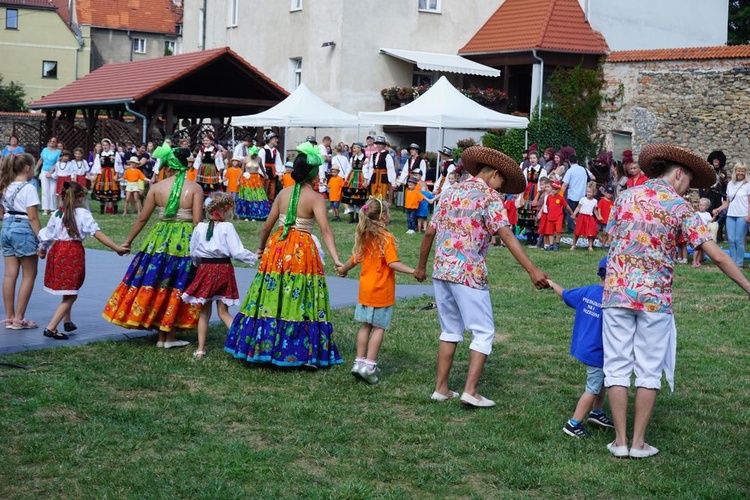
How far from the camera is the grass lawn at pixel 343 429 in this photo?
18.7 ft

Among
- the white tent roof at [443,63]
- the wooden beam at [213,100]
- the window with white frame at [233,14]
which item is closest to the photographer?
the wooden beam at [213,100]

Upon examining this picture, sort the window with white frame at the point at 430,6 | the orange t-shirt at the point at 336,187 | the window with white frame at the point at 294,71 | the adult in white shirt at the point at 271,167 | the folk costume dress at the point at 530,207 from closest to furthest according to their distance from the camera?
the folk costume dress at the point at 530,207 → the orange t-shirt at the point at 336,187 → the adult in white shirt at the point at 271,167 → the window with white frame at the point at 430,6 → the window with white frame at the point at 294,71

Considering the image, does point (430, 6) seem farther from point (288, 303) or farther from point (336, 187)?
point (288, 303)

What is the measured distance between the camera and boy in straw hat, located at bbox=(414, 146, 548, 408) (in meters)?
7.20

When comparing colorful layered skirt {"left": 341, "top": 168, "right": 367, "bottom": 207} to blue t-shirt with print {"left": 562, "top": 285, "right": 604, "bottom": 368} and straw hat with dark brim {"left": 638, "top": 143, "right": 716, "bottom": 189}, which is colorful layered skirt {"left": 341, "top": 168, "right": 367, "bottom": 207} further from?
straw hat with dark brim {"left": 638, "top": 143, "right": 716, "bottom": 189}

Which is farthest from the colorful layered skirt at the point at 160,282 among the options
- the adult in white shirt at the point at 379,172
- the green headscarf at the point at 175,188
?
the adult in white shirt at the point at 379,172

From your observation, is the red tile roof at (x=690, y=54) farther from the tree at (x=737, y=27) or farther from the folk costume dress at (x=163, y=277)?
the folk costume dress at (x=163, y=277)

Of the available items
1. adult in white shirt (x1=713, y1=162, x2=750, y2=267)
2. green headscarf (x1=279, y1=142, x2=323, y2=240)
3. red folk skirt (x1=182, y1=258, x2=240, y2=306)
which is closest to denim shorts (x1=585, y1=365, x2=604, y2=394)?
green headscarf (x1=279, y1=142, x2=323, y2=240)

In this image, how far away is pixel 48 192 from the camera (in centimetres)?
2380

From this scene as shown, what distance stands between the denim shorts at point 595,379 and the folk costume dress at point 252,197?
16.8 meters

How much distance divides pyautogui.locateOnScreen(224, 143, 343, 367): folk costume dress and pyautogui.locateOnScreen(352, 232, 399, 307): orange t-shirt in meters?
0.45

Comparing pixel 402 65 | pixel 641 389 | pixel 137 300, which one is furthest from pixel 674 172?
pixel 402 65

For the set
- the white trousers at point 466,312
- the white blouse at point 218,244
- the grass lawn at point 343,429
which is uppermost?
the white blouse at point 218,244

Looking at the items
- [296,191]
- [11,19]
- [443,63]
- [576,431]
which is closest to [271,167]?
[443,63]
